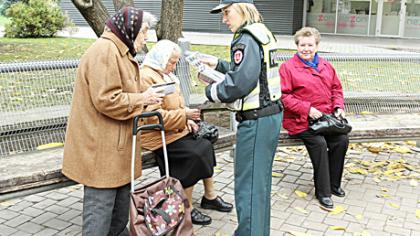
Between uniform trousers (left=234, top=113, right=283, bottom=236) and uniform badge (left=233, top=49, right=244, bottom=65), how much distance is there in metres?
0.43

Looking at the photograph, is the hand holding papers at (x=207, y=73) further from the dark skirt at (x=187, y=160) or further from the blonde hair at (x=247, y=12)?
the dark skirt at (x=187, y=160)

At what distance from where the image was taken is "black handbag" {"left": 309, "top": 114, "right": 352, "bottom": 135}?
449 centimetres

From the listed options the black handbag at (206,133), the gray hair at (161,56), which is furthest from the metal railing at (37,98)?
the gray hair at (161,56)

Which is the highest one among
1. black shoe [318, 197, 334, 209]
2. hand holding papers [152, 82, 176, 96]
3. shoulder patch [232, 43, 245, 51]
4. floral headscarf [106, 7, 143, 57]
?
floral headscarf [106, 7, 143, 57]

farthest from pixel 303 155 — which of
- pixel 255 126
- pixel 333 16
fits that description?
pixel 333 16

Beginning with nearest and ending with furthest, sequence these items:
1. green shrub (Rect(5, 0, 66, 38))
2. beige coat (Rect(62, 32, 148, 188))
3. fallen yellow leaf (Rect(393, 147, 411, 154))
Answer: beige coat (Rect(62, 32, 148, 188)), fallen yellow leaf (Rect(393, 147, 411, 154)), green shrub (Rect(5, 0, 66, 38))

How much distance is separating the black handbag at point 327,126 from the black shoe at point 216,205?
1033mm

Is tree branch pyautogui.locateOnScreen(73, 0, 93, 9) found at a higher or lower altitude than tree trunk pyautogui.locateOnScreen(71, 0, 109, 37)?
higher

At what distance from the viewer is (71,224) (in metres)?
4.14

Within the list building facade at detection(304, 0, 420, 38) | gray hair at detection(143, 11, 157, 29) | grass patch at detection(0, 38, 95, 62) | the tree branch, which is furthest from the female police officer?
building facade at detection(304, 0, 420, 38)

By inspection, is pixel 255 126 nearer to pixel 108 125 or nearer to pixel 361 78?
pixel 108 125

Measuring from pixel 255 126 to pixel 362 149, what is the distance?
3.37 metres

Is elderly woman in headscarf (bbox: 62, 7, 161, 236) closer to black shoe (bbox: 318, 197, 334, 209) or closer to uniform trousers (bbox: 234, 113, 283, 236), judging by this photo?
uniform trousers (bbox: 234, 113, 283, 236)

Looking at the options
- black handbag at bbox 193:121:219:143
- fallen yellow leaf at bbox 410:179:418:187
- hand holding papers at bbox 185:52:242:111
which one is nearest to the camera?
hand holding papers at bbox 185:52:242:111
